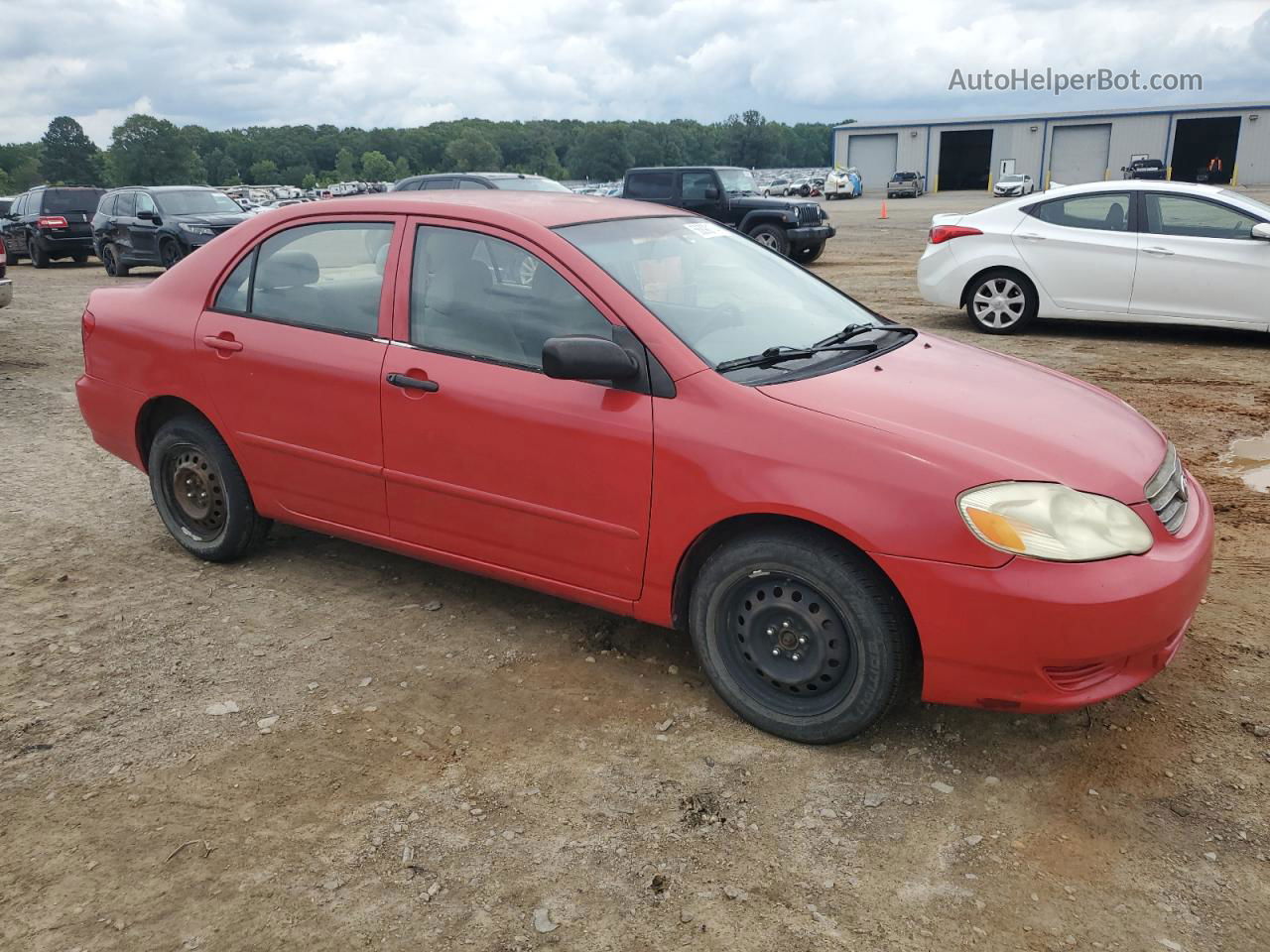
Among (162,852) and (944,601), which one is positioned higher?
(944,601)

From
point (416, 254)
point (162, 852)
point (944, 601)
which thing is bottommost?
point (162, 852)

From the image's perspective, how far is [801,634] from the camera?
313cm

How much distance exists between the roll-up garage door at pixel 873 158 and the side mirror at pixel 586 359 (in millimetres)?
71665

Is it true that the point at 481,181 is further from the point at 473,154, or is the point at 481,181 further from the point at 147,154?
the point at 147,154

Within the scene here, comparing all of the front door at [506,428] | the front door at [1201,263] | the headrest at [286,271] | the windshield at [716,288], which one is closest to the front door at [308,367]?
the headrest at [286,271]

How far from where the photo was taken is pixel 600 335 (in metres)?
3.43

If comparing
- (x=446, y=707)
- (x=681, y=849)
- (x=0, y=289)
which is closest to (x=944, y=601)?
(x=681, y=849)

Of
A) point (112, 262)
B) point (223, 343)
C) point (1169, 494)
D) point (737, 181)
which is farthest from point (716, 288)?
point (112, 262)

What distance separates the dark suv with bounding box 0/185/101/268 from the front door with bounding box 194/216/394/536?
21.1 m

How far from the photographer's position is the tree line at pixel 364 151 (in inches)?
4375

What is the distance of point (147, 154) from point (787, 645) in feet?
404

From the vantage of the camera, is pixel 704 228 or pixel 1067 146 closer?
pixel 704 228

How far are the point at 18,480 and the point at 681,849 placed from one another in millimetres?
5161

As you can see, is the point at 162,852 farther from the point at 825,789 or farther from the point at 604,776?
the point at 825,789
